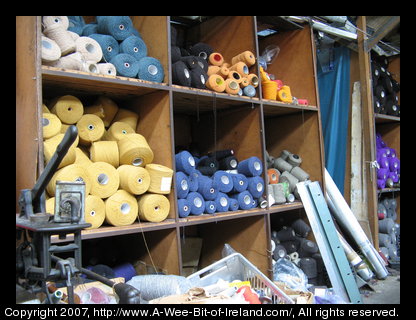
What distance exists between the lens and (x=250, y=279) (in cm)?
210

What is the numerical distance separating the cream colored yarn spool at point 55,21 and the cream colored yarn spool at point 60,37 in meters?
0.01

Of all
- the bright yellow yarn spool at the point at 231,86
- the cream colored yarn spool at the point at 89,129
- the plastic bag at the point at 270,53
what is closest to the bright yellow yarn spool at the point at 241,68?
the bright yellow yarn spool at the point at 231,86

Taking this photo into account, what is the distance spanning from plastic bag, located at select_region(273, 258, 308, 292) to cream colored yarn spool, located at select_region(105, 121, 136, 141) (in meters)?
1.52

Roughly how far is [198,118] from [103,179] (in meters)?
1.10

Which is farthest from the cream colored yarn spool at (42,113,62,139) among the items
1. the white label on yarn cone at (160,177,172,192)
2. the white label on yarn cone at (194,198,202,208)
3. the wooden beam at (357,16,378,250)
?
the wooden beam at (357,16,378,250)

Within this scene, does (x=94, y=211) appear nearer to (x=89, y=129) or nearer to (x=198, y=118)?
(x=89, y=129)

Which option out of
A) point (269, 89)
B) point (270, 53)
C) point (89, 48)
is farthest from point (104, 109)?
point (270, 53)

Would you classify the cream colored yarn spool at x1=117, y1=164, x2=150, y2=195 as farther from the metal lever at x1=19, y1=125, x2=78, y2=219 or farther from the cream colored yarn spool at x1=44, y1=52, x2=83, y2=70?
the metal lever at x1=19, y1=125, x2=78, y2=219

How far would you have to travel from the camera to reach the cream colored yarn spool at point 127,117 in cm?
220

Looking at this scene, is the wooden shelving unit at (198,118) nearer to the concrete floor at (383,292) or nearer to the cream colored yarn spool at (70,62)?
the cream colored yarn spool at (70,62)

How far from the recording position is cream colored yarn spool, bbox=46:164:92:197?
1.68 meters

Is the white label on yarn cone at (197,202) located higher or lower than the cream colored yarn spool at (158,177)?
lower
